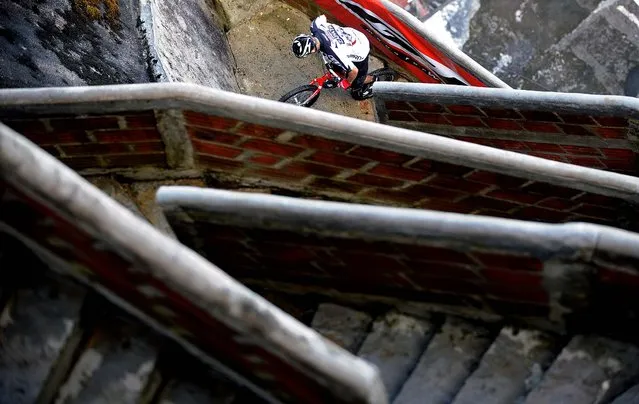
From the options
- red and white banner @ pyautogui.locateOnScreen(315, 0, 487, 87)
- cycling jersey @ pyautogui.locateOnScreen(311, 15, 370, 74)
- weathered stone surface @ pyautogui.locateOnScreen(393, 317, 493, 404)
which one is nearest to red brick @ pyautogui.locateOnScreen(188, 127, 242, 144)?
weathered stone surface @ pyautogui.locateOnScreen(393, 317, 493, 404)

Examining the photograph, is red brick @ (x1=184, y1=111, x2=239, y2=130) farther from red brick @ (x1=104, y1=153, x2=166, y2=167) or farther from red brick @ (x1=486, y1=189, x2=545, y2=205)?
red brick @ (x1=486, y1=189, x2=545, y2=205)

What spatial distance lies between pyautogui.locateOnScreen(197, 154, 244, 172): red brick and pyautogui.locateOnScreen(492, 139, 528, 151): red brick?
1.97 metres

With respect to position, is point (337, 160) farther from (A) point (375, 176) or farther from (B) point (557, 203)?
(B) point (557, 203)

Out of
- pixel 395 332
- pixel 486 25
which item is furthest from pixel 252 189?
pixel 486 25

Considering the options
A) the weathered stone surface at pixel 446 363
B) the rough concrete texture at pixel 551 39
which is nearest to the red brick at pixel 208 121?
the weathered stone surface at pixel 446 363

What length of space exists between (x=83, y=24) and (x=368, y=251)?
2937mm

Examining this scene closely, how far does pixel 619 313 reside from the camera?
126 inches

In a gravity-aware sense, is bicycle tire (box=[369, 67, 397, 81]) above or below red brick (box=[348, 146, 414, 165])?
below

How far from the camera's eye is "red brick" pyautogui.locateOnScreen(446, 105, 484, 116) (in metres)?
5.38

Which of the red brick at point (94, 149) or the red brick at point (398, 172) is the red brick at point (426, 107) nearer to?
the red brick at point (398, 172)

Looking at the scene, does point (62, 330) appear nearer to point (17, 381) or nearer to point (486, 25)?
point (17, 381)

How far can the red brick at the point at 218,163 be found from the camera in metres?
4.55

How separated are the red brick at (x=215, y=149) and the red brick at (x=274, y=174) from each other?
16 centimetres

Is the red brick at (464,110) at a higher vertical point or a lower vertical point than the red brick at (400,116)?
higher
